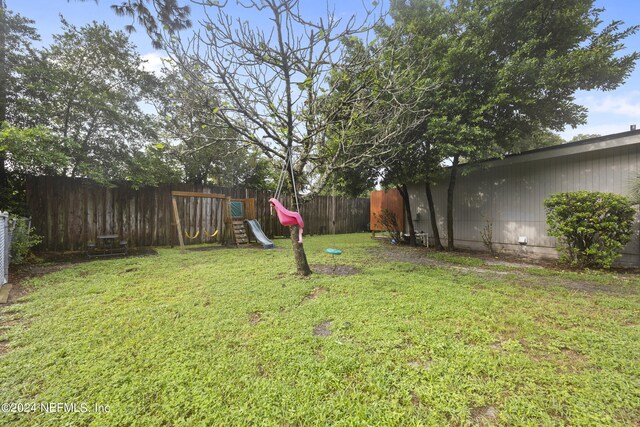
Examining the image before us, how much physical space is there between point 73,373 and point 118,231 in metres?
6.69

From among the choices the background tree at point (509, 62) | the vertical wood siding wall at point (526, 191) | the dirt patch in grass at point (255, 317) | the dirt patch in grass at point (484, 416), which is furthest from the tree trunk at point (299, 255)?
the vertical wood siding wall at point (526, 191)

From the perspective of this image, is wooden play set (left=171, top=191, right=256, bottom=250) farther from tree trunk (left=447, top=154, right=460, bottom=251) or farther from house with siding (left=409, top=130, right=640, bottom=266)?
house with siding (left=409, top=130, right=640, bottom=266)

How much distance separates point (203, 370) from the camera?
5.48ft

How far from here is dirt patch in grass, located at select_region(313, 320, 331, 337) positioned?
2195mm

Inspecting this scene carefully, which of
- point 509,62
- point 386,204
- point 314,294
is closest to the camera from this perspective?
point 314,294

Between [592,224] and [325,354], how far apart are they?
537 centimetres

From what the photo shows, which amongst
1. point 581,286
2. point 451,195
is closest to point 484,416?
point 581,286

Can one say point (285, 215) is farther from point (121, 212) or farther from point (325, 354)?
point (121, 212)

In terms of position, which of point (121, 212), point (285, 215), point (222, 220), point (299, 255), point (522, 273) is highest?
point (121, 212)

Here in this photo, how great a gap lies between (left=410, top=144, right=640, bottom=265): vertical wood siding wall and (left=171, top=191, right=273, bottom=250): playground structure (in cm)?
596

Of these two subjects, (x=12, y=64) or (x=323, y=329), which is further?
(x=12, y=64)

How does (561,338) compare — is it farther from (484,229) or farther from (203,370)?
(484,229)

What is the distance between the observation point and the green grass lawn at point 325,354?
1.36 m

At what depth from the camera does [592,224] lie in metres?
4.42
